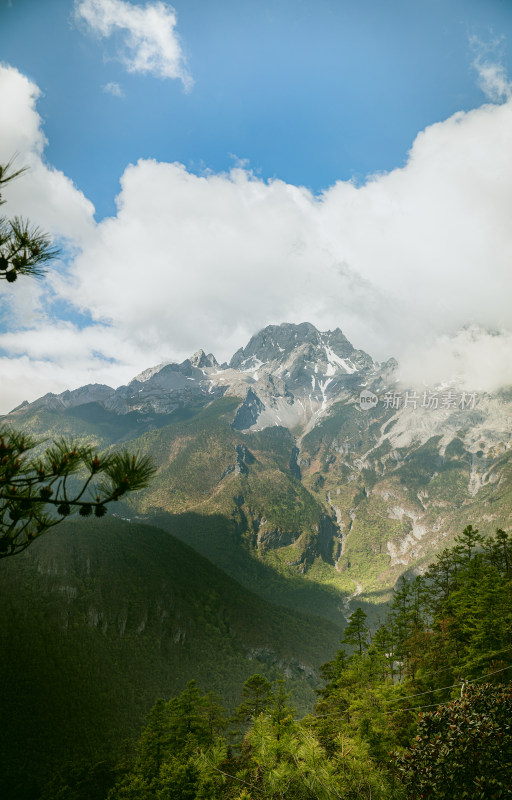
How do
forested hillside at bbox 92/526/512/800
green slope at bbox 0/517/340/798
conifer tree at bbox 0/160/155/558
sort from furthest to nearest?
green slope at bbox 0/517/340/798 → forested hillside at bbox 92/526/512/800 → conifer tree at bbox 0/160/155/558

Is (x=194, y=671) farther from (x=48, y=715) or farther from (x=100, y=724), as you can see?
(x=48, y=715)

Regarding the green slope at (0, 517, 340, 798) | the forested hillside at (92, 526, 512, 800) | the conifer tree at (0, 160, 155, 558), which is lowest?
the green slope at (0, 517, 340, 798)

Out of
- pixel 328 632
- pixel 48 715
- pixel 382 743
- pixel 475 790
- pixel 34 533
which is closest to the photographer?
pixel 34 533

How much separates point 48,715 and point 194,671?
1842 inches

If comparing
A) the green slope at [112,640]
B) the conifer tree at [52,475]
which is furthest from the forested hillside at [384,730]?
the green slope at [112,640]

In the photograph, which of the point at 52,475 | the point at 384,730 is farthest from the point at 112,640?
the point at 52,475

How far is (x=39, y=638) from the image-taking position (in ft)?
326

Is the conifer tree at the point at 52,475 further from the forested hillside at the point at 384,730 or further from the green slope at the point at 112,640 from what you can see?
the green slope at the point at 112,640

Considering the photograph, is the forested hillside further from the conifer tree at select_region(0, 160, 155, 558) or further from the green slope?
the green slope

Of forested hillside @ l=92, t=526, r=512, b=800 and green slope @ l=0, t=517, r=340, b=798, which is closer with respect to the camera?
forested hillside @ l=92, t=526, r=512, b=800

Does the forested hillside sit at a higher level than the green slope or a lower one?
higher

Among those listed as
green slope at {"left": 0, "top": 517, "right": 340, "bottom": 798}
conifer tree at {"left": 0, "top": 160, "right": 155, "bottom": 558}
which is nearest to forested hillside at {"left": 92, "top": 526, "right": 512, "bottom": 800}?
conifer tree at {"left": 0, "top": 160, "right": 155, "bottom": 558}

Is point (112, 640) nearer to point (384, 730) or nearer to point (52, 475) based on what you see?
point (384, 730)

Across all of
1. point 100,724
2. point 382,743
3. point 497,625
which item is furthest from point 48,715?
point 497,625
